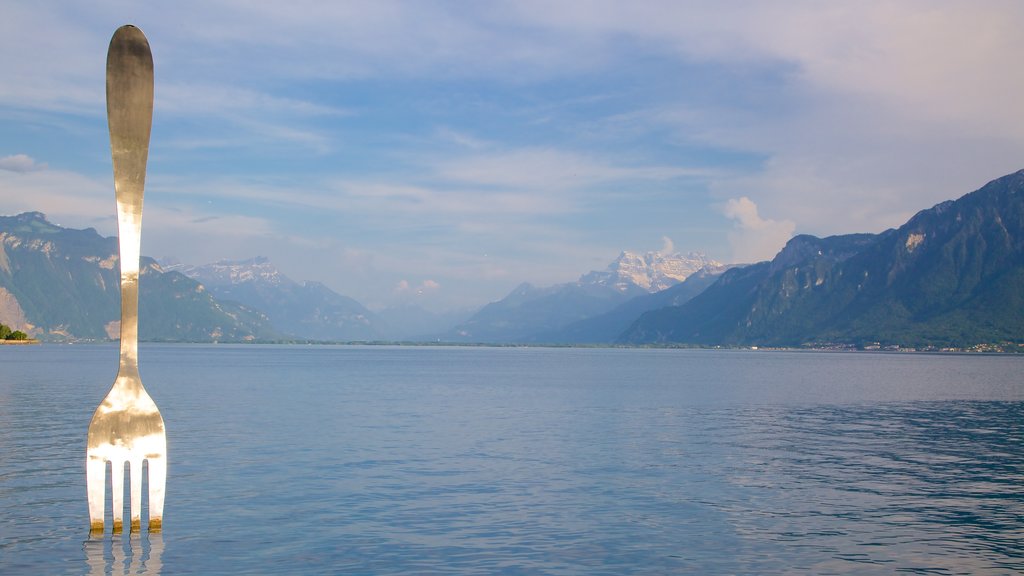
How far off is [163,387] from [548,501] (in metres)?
105

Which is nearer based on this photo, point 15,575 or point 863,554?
point 15,575

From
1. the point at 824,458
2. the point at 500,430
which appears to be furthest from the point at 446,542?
the point at 500,430

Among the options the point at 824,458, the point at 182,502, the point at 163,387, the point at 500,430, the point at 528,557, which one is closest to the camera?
the point at 528,557

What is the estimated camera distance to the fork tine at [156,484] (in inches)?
949

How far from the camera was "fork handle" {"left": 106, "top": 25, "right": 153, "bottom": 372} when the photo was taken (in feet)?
67.5

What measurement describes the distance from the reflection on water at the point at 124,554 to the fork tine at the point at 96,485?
1.50 meters

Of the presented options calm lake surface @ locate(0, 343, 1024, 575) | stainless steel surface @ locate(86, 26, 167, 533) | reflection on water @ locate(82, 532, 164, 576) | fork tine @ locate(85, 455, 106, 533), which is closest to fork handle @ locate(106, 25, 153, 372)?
stainless steel surface @ locate(86, 26, 167, 533)

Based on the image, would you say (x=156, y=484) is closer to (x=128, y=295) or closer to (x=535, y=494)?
(x=128, y=295)

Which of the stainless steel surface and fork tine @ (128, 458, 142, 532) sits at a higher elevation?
the stainless steel surface

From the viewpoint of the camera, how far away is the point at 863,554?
30.7 meters

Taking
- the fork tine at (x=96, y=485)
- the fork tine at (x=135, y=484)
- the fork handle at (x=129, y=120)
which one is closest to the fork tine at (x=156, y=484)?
the fork tine at (x=135, y=484)

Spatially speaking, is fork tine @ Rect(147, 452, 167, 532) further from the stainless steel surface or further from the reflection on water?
the reflection on water

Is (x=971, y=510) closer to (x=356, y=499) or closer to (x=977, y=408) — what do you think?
(x=356, y=499)

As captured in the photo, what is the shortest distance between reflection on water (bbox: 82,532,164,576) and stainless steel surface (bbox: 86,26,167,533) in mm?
2340
